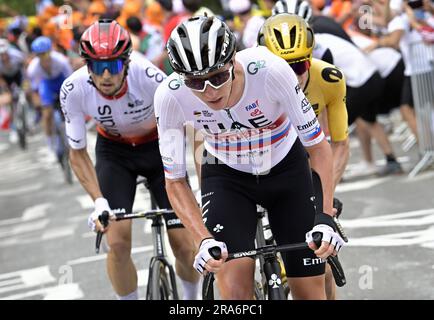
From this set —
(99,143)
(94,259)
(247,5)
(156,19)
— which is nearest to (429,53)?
(247,5)

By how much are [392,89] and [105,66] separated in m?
6.76

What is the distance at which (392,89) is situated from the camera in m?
12.2

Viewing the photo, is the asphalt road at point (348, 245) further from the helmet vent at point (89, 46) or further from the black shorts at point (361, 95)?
the helmet vent at point (89, 46)

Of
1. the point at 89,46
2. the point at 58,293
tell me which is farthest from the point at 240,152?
the point at 58,293

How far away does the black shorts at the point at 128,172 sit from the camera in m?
6.59

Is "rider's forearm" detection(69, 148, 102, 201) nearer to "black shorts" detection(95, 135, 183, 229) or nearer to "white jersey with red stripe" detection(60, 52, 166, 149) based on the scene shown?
"white jersey with red stripe" detection(60, 52, 166, 149)

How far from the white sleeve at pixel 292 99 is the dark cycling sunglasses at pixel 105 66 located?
5.09 feet

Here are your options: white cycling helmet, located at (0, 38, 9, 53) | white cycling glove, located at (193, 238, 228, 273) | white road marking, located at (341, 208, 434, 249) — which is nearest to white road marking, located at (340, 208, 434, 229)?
white road marking, located at (341, 208, 434, 249)

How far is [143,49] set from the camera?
49.2ft

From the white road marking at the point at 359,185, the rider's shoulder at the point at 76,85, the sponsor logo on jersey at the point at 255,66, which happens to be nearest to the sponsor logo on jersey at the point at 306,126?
the sponsor logo on jersey at the point at 255,66

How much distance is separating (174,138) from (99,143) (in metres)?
2.09

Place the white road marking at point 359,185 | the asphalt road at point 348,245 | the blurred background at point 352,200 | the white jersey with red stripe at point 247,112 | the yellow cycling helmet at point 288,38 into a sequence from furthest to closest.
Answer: the white road marking at point 359,185, the blurred background at point 352,200, the asphalt road at point 348,245, the yellow cycling helmet at point 288,38, the white jersey with red stripe at point 247,112

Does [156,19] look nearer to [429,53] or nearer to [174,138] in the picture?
[429,53]

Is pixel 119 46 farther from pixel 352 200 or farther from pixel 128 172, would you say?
pixel 352 200
